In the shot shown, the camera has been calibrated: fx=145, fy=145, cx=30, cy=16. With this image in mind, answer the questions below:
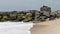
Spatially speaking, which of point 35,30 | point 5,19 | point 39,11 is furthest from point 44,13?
point 5,19

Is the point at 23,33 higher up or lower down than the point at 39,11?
lower down

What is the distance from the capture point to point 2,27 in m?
1.16

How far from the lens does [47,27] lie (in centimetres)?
121

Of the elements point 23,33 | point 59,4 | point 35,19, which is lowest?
point 23,33

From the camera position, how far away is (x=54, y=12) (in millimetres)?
1213

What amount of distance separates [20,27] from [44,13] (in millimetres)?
225

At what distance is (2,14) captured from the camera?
3.86 feet

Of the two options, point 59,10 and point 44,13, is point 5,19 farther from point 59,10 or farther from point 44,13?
point 59,10

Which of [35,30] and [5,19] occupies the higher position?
[5,19]

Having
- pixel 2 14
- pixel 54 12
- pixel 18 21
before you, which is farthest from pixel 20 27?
pixel 54 12

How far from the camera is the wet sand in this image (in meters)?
1.19

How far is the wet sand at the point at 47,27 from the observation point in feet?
3.90

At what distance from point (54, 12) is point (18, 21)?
311 mm

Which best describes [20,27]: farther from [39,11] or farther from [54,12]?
[54,12]
